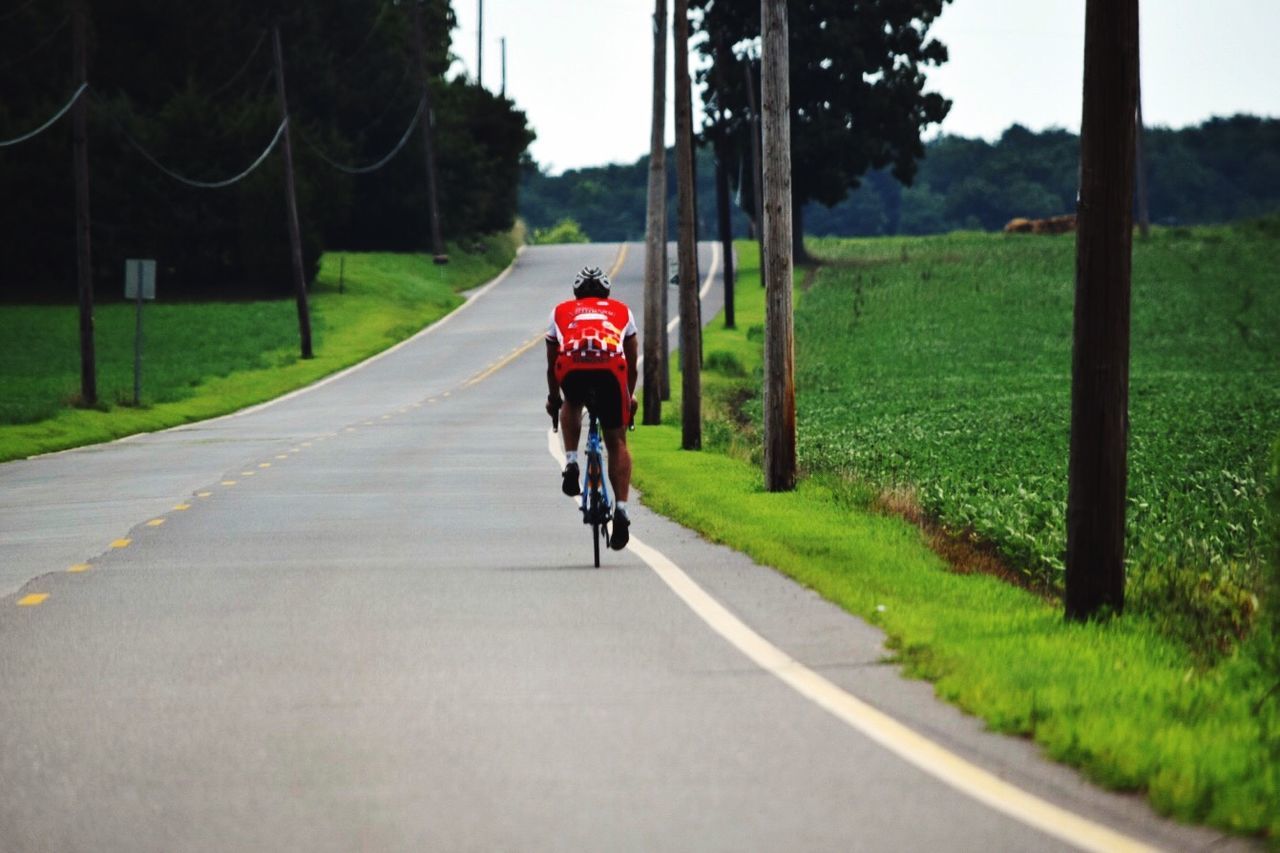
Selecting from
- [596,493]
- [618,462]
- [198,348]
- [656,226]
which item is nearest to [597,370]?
[618,462]

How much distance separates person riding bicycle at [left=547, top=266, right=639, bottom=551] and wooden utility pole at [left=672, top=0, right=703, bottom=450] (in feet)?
46.1

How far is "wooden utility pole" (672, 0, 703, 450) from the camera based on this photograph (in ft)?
96.0

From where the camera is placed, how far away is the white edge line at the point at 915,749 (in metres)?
6.38

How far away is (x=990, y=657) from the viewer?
9484 mm

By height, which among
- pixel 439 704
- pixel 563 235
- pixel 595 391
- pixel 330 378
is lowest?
pixel 330 378

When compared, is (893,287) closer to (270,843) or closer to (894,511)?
(894,511)

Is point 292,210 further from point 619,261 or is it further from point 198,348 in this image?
point 619,261

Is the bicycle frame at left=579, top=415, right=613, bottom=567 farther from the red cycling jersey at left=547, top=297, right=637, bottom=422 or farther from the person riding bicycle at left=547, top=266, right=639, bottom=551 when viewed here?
the red cycling jersey at left=547, top=297, right=637, bottom=422

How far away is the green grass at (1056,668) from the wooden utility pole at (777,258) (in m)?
2.23

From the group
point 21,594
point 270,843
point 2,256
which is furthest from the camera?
point 2,256

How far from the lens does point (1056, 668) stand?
29.9ft

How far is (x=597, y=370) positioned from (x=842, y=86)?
73.9 metres

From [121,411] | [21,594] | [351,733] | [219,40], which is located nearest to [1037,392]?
[121,411]

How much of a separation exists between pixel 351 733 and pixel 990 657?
302 cm
